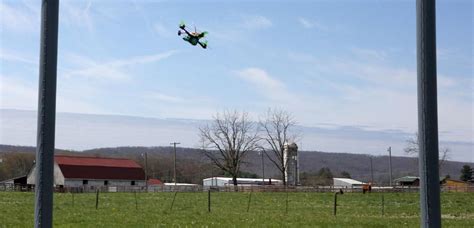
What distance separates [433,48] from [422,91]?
304mm

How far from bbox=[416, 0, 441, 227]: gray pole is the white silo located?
342ft

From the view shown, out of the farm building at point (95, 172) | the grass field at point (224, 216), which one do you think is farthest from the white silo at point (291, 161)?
Answer: the grass field at point (224, 216)

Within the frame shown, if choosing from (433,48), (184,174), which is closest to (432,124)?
(433,48)

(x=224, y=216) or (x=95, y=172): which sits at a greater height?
(x=95, y=172)

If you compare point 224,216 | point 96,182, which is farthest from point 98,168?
point 224,216

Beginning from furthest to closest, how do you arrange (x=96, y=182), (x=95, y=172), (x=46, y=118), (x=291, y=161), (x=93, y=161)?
(x=93, y=161) < (x=291, y=161) < (x=95, y=172) < (x=96, y=182) < (x=46, y=118)

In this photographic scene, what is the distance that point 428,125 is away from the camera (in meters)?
4.07

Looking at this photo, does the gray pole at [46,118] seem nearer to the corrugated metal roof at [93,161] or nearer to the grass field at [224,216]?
the grass field at [224,216]

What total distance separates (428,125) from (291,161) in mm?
106695

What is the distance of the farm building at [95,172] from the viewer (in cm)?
10431

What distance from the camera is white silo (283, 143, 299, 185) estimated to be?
10873 cm

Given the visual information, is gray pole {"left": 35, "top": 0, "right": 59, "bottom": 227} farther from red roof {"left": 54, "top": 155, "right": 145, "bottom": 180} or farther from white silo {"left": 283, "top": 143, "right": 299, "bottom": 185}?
white silo {"left": 283, "top": 143, "right": 299, "bottom": 185}

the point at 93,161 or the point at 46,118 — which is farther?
the point at 93,161

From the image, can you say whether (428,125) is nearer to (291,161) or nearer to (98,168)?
(291,161)
